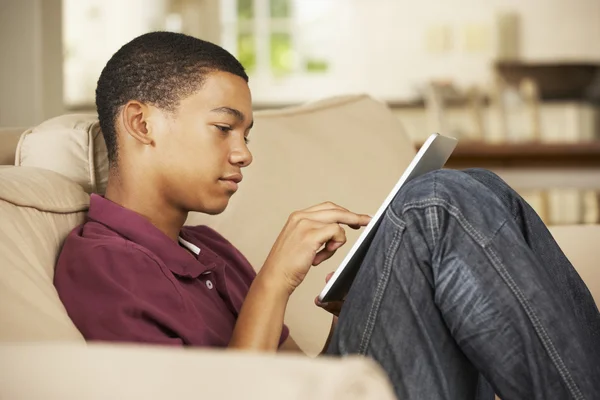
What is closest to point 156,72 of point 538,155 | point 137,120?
point 137,120

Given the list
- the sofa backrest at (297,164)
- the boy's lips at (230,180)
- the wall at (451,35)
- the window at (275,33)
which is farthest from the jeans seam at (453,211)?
the window at (275,33)

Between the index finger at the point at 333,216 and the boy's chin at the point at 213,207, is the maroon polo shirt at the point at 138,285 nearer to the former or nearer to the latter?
the boy's chin at the point at 213,207

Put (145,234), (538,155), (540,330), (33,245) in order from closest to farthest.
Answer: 1. (540,330)
2. (33,245)
3. (145,234)
4. (538,155)

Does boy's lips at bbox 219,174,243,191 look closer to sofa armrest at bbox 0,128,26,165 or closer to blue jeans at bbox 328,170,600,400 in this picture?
blue jeans at bbox 328,170,600,400

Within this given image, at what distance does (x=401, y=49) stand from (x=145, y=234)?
19.9 ft

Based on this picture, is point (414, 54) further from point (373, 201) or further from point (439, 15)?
point (373, 201)

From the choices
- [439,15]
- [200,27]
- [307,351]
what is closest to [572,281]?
[307,351]

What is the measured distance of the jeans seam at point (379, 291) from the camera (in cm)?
97

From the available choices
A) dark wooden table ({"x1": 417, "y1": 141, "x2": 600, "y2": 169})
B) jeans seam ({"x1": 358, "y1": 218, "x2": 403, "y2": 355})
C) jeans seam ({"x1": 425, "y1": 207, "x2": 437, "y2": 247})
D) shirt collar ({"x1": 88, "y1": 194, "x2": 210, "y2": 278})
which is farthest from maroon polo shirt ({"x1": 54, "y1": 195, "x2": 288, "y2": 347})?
dark wooden table ({"x1": 417, "y1": 141, "x2": 600, "y2": 169})

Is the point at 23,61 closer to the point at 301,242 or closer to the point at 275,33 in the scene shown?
the point at 301,242

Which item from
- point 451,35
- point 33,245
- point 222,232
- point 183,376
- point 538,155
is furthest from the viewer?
point 451,35

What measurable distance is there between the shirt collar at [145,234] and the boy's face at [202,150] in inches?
2.6

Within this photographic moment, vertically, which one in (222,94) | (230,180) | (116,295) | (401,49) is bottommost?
(116,295)

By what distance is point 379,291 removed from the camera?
0.98 metres
